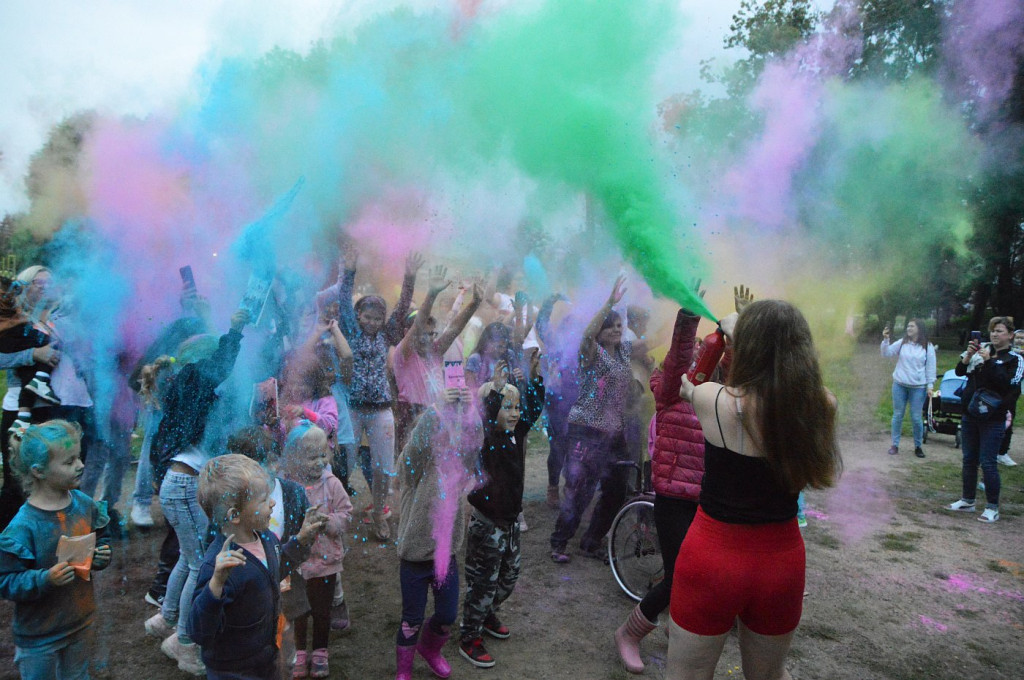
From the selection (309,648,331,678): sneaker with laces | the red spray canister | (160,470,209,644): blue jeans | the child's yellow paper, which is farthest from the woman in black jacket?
the child's yellow paper

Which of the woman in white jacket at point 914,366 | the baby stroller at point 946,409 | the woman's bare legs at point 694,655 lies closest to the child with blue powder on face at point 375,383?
the woman's bare legs at point 694,655

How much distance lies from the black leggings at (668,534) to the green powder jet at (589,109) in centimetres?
112

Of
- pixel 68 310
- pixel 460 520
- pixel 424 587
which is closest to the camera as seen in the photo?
pixel 424 587

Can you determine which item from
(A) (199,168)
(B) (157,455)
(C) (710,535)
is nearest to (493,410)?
(C) (710,535)

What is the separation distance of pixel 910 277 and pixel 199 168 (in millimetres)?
5765

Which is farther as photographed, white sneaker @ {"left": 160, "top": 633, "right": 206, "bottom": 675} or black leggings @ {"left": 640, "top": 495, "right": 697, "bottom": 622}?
black leggings @ {"left": 640, "top": 495, "right": 697, "bottom": 622}

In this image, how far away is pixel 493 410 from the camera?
3520mm

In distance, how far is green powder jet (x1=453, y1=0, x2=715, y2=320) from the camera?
12.4 feet

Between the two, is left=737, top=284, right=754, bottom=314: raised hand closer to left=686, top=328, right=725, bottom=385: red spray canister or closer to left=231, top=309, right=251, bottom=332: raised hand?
left=686, top=328, right=725, bottom=385: red spray canister

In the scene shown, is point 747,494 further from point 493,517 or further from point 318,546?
point 318,546

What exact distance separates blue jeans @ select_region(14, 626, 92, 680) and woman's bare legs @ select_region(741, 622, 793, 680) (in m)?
2.36

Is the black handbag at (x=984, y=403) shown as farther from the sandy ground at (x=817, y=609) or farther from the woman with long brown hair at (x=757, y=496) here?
the woman with long brown hair at (x=757, y=496)

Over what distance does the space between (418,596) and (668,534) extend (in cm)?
135

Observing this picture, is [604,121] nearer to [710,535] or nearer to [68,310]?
[710,535]
